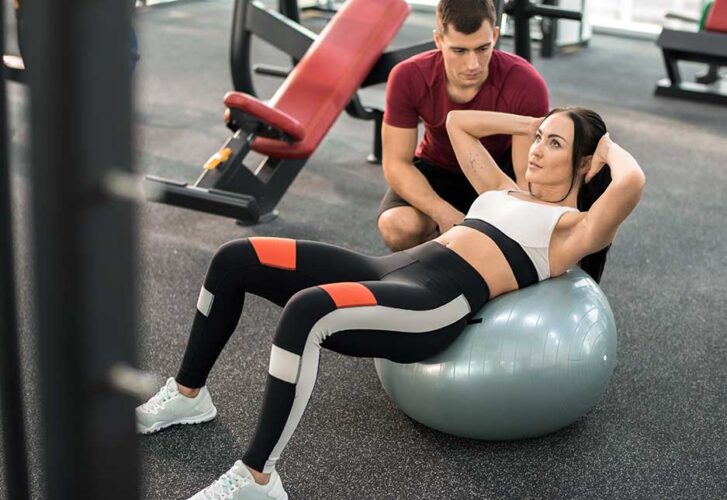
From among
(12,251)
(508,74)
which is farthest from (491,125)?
(12,251)

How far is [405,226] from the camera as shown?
267 cm

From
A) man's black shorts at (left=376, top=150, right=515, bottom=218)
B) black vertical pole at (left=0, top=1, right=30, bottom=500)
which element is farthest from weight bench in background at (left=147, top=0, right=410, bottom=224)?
black vertical pole at (left=0, top=1, right=30, bottom=500)

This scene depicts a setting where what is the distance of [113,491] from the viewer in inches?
17.2

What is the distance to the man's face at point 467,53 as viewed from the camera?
2410mm

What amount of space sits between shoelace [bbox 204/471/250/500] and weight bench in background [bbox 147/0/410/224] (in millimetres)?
1434

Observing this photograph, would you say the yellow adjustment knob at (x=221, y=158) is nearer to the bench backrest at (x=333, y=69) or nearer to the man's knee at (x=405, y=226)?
the bench backrest at (x=333, y=69)

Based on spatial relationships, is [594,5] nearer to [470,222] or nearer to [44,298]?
[470,222]

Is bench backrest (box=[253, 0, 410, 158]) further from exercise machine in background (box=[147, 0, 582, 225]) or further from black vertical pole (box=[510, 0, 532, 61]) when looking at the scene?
black vertical pole (box=[510, 0, 532, 61])

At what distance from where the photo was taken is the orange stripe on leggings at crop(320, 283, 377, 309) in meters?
1.84

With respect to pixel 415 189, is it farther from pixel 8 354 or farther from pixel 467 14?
pixel 8 354

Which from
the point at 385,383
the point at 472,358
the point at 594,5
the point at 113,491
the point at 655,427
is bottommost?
the point at 594,5

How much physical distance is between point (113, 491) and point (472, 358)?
163 cm

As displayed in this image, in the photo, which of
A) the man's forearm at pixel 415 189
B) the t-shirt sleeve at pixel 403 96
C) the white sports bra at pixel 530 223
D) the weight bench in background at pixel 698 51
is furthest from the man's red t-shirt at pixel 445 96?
→ the weight bench in background at pixel 698 51

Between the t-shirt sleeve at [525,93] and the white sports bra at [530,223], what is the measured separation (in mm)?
457
